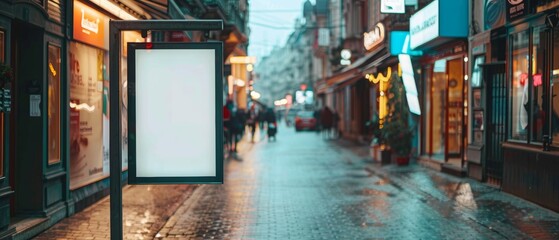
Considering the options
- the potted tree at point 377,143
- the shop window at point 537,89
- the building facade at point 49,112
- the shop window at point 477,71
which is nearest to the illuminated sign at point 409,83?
the potted tree at point 377,143

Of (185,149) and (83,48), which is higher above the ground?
(83,48)

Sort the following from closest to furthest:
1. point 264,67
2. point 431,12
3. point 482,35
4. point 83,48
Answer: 1. point 83,48
2. point 482,35
3. point 431,12
4. point 264,67

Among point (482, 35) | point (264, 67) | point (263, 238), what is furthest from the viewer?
point (264, 67)

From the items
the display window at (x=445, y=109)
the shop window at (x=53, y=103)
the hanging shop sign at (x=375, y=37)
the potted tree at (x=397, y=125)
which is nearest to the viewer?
the shop window at (x=53, y=103)

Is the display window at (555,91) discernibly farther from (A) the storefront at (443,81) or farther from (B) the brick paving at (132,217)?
(B) the brick paving at (132,217)

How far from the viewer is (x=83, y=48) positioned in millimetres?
11016

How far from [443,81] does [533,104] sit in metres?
7.03

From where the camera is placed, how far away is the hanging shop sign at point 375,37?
21573mm

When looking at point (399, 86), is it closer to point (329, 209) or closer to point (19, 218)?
point (329, 209)

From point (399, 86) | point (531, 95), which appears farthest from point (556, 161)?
point (399, 86)

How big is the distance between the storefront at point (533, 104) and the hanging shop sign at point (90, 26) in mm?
6556

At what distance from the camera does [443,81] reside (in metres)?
18.5

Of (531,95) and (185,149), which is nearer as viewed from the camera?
(185,149)

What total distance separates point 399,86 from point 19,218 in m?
12.5
